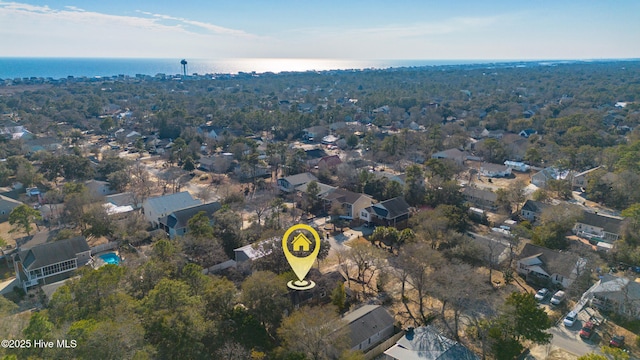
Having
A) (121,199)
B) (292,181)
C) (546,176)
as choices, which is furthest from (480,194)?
(121,199)

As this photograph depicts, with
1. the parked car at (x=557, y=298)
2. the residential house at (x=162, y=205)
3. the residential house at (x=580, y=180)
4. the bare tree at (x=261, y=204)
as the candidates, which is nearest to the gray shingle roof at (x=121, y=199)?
the residential house at (x=162, y=205)

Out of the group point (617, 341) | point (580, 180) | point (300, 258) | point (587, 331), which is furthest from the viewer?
point (580, 180)

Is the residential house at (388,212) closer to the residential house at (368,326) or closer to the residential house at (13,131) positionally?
the residential house at (368,326)

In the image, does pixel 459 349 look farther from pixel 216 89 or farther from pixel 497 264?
pixel 216 89

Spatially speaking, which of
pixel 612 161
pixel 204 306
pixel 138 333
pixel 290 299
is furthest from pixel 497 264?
pixel 612 161

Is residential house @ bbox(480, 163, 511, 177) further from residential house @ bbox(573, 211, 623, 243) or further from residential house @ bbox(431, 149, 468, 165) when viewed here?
residential house @ bbox(573, 211, 623, 243)

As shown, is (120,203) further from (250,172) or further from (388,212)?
(388,212)

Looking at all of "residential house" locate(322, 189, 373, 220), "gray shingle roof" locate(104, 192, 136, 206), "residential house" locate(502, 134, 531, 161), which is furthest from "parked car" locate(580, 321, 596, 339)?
"residential house" locate(502, 134, 531, 161)

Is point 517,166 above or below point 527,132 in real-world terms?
below
